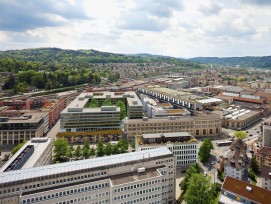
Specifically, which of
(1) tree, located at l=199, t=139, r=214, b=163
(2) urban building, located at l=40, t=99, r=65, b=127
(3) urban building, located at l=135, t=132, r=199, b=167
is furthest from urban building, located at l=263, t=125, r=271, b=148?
(2) urban building, located at l=40, t=99, r=65, b=127

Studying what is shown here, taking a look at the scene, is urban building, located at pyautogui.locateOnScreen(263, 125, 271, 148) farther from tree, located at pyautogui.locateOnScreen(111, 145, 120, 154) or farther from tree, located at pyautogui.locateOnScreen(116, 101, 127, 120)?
tree, located at pyautogui.locateOnScreen(116, 101, 127, 120)

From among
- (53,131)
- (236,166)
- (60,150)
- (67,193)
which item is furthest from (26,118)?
(236,166)

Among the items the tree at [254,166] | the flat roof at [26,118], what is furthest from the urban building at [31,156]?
the tree at [254,166]

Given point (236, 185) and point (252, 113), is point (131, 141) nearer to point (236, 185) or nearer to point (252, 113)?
point (236, 185)

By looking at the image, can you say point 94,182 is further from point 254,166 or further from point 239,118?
point 239,118

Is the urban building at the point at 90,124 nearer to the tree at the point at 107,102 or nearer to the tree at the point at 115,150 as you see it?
the tree at the point at 115,150

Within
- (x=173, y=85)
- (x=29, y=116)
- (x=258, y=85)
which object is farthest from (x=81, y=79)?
(x=258, y=85)
